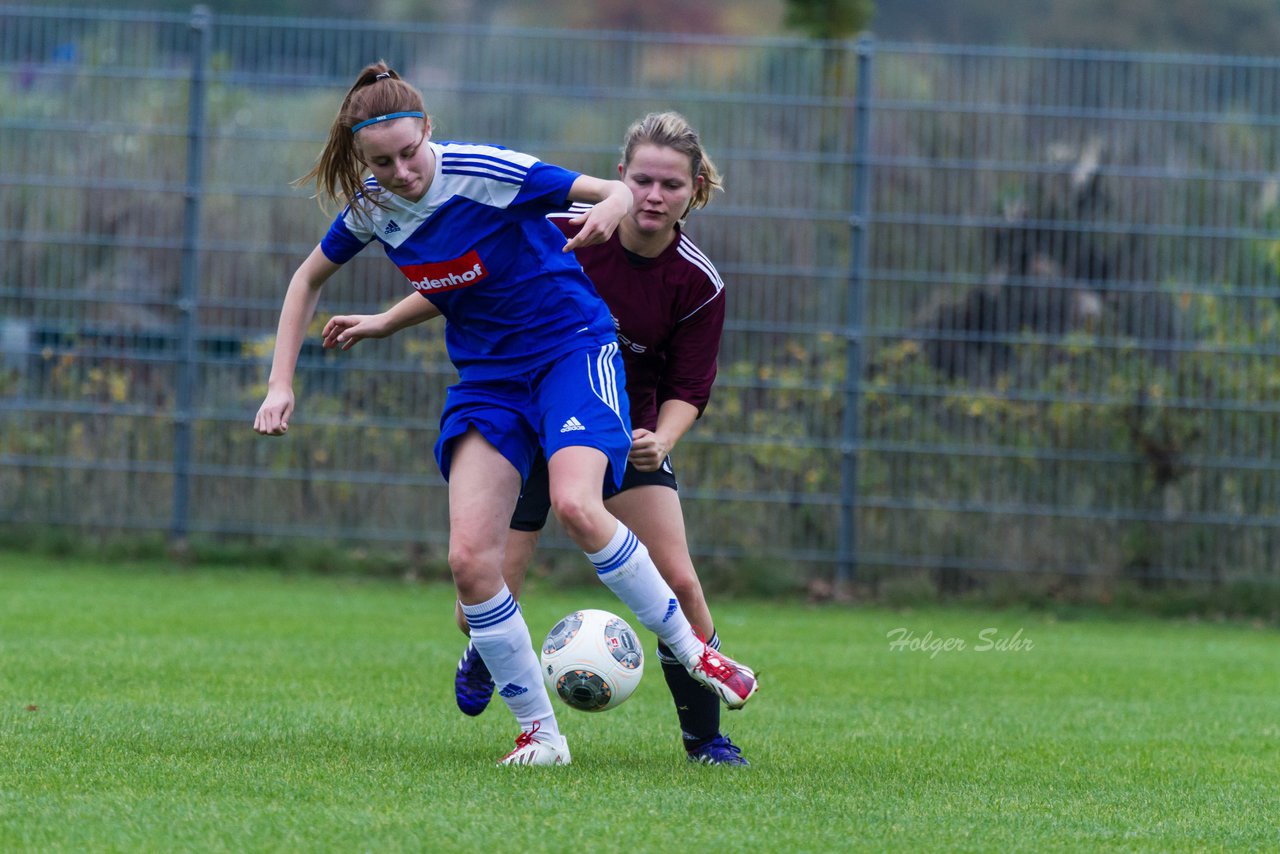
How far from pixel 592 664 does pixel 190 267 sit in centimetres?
701

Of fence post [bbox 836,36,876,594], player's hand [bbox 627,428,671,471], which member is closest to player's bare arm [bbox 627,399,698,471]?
player's hand [bbox 627,428,671,471]

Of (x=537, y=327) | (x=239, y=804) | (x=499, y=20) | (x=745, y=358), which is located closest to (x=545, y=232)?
(x=537, y=327)

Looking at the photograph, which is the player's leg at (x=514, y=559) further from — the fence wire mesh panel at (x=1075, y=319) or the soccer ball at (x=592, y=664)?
the fence wire mesh panel at (x=1075, y=319)

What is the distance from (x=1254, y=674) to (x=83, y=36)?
26.8 ft

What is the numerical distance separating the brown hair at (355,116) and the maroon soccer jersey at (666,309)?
2.38ft

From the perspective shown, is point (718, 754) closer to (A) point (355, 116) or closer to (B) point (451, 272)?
(B) point (451, 272)

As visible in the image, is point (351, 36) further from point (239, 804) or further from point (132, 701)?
point (239, 804)

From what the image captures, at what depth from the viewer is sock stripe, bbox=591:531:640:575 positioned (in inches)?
187

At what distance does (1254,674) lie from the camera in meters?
8.16

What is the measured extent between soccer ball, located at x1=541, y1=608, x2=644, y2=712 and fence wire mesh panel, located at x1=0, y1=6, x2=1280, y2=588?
562 cm

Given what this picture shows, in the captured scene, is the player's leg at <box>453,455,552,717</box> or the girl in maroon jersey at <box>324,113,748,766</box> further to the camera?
the player's leg at <box>453,455,552,717</box>

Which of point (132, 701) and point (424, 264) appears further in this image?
point (132, 701)

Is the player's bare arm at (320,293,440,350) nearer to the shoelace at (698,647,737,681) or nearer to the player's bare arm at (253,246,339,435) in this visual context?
the player's bare arm at (253,246,339,435)

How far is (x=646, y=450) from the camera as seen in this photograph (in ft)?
16.9
